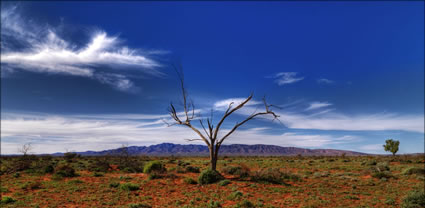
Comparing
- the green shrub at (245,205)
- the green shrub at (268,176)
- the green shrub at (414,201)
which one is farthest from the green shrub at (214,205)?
the green shrub at (414,201)

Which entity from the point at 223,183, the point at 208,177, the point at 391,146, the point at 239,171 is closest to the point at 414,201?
the point at 223,183

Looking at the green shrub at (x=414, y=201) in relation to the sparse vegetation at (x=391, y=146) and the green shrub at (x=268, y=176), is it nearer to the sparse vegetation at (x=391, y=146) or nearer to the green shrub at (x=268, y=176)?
the green shrub at (x=268, y=176)

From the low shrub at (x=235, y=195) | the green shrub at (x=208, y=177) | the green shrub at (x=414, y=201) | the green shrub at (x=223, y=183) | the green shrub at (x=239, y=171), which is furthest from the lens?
the green shrub at (x=239, y=171)

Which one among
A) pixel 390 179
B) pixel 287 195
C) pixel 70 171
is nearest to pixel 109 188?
pixel 70 171

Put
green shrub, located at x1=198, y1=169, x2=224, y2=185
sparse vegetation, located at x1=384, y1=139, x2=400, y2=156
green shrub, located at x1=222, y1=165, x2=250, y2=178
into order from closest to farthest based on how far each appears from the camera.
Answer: green shrub, located at x1=198, y1=169, x2=224, y2=185, green shrub, located at x1=222, y1=165, x2=250, y2=178, sparse vegetation, located at x1=384, y1=139, x2=400, y2=156

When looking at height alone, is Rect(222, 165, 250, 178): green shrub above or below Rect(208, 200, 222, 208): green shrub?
above

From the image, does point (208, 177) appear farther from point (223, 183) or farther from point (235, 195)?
point (235, 195)

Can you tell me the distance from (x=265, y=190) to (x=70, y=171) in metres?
20.7

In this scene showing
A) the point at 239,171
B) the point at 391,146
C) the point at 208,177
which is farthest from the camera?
the point at 391,146

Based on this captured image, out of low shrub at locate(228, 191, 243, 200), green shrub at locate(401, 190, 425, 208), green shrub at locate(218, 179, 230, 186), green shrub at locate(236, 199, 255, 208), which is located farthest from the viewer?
green shrub at locate(218, 179, 230, 186)

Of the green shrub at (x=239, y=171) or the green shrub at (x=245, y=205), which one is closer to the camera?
the green shrub at (x=245, y=205)

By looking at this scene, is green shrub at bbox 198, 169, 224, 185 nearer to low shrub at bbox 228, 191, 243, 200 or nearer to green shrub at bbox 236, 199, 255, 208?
low shrub at bbox 228, 191, 243, 200

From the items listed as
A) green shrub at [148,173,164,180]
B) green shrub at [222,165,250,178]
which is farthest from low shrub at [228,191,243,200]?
green shrub at [148,173,164,180]

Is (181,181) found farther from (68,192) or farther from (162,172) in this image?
(68,192)
